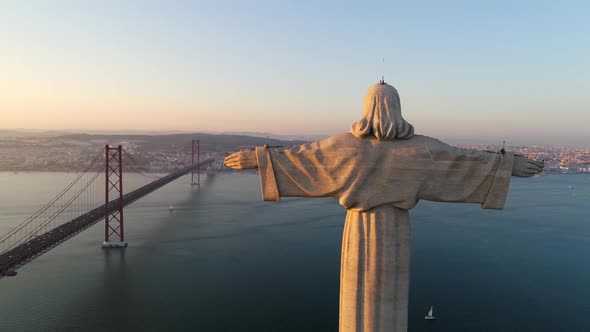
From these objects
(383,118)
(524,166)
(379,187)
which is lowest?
(379,187)

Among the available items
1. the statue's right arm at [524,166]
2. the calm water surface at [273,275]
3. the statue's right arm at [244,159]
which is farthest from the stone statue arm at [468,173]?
the calm water surface at [273,275]

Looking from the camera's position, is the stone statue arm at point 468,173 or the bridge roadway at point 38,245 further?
the bridge roadway at point 38,245

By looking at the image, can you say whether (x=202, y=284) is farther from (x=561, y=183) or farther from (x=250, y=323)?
(x=561, y=183)

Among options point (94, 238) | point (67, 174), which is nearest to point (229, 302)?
point (94, 238)

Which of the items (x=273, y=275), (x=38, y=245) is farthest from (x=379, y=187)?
(x=38, y=245)

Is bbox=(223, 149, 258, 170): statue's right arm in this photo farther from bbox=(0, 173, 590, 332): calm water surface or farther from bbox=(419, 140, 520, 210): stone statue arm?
bbox=(0, 173, 590, 332): calm water surface

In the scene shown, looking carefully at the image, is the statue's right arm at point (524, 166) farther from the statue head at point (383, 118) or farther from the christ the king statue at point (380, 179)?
the statue head at point (383, 118)

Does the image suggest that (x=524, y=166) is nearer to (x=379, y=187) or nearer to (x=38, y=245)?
(x=379, y=187)
